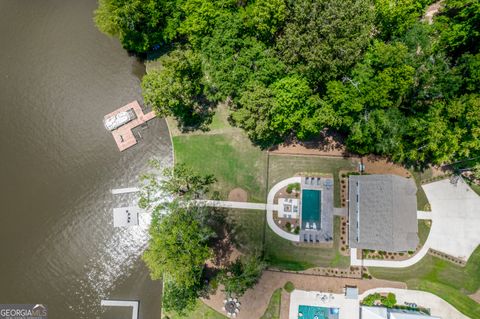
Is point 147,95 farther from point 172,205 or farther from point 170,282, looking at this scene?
point 170,282

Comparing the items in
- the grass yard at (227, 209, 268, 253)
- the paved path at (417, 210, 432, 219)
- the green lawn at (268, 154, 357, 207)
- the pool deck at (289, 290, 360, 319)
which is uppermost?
the green lawn at (268, 154, 357, 207)

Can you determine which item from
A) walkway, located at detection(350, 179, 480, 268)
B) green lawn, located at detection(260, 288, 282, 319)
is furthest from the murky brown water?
walkway, located at detection(350, 179, 480, 268)

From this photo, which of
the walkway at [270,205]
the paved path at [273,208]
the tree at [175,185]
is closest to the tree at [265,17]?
the paved path at [273,208]

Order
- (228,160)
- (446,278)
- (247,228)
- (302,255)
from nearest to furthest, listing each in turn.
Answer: (446,278)
(302,255)
(247,228)
(228,160)

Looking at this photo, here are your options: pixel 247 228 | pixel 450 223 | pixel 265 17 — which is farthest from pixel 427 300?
pixel 265 17

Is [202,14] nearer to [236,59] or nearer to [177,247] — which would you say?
[236,59]

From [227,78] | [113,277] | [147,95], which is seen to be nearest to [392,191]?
[227,78]

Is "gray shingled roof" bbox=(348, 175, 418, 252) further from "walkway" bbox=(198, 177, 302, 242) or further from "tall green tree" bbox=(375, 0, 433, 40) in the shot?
"tall green tree" bbox=(375, 0, 433, 40)
